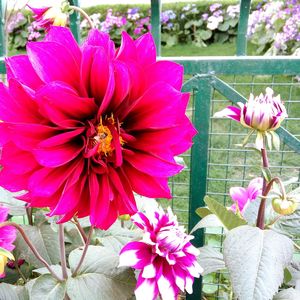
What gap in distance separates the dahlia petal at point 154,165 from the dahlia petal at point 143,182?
12mm

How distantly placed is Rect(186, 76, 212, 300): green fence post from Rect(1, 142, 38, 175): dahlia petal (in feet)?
1.89

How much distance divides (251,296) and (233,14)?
3736mm

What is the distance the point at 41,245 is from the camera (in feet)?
2.90

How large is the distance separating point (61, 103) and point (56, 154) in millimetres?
52

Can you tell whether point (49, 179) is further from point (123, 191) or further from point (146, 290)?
point (146, 290)

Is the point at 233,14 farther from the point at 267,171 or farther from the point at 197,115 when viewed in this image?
the point at 267,171

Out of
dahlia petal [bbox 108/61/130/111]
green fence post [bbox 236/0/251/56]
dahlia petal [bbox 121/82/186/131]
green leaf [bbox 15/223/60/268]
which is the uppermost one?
green fence post [bbox 236/0/251/56]

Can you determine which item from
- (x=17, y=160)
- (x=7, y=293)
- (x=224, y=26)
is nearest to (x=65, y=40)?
(x=17, y=160)

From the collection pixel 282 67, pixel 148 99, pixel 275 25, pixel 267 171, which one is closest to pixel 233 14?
pixel 275 25

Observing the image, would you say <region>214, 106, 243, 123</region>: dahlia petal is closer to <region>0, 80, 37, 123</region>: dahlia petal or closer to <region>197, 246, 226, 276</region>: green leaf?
<region>197, 246, 226, 276</region>: green leaf

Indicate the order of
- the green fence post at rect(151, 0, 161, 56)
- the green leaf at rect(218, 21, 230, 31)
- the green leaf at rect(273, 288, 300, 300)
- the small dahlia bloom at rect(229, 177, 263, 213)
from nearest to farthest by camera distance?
the green leaf at rect(273, 288, 300, 300), the small dahlia bloom at rect(229, 177, 263, 213), the green fence post at rect(151, 0, 161, 56), the green leaf at rect(218, 21, 230, 31)

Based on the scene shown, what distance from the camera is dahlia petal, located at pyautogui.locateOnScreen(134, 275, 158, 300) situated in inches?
26.9

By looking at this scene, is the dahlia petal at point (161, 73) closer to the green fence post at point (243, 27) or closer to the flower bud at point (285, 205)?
the flower bud at point (285, 205)

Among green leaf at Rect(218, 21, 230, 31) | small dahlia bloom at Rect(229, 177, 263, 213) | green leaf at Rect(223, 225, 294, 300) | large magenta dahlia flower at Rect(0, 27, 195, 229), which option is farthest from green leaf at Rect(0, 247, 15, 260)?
green leaf at Rect(218, 21, 230, 31)
